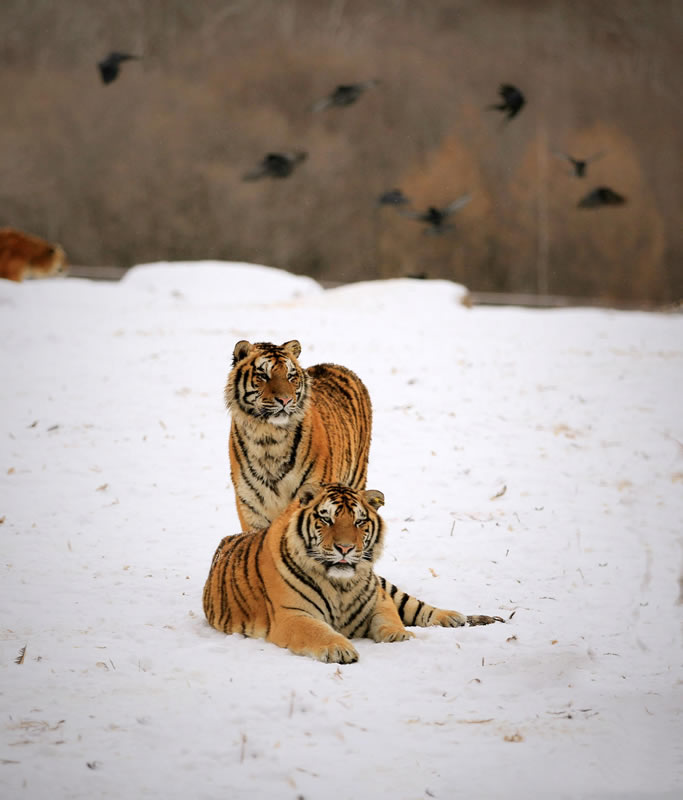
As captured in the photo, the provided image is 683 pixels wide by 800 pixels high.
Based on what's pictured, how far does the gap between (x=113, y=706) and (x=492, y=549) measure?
262 cm

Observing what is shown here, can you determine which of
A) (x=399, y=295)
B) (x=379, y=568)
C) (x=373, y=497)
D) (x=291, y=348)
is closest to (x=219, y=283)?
(x=399, y=295)

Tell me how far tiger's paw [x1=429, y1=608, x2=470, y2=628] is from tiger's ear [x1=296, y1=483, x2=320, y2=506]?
761mm

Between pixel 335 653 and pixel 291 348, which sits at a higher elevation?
pixel 291 348

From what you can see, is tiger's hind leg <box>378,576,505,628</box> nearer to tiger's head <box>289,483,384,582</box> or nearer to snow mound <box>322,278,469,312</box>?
tiger's head <box>289,483,384,582</box>

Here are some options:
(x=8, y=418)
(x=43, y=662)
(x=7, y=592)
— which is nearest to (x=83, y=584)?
(x=7, y=592)


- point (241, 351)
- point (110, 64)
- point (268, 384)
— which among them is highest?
point (110, 64)

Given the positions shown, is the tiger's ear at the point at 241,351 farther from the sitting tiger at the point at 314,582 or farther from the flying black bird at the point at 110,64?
the flying black bird at the point at 110,64

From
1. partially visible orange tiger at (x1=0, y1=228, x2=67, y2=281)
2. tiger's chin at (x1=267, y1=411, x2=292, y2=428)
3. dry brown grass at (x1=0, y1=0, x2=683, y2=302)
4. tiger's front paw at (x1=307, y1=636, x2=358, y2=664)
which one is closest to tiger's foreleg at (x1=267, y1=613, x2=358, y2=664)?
tiger's front paw at (x1=307, y1=636, x2=358, y2=664)

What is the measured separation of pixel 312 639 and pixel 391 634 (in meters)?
0.36

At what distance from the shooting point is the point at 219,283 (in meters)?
13.5

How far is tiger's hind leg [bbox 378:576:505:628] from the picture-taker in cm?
380

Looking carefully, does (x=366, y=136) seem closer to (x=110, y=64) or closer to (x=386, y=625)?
(x=110, y=64)

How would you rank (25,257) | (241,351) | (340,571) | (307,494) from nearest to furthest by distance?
(340,571) < (307,494) < (241,351) < (25,257)

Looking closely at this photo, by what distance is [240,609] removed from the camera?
3551 mm
